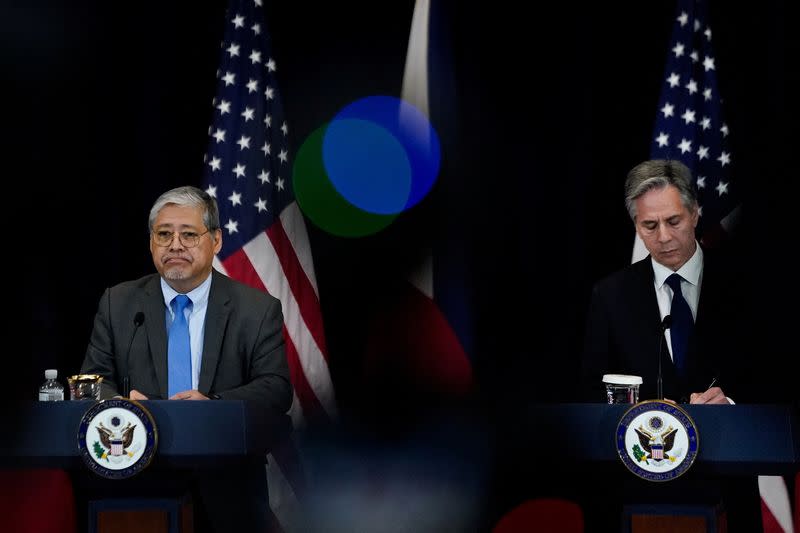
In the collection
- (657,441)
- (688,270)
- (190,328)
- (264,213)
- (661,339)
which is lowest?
(657,441)

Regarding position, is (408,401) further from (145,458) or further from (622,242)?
(145,458)

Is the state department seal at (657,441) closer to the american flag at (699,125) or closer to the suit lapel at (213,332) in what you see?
the suit lapel at (213,332)

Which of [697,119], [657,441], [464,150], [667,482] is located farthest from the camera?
[464,150]

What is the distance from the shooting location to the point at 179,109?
178 inches

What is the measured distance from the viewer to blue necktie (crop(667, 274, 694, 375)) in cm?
292

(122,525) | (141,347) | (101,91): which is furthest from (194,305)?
(101,91)

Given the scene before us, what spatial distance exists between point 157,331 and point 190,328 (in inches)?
5.6

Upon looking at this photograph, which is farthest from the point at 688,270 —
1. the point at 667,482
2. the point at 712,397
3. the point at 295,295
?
the point at 295,295

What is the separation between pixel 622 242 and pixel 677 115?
653 millimetres

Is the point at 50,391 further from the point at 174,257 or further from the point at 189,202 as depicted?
the point at 189,202

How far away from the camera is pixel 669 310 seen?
9.95ft

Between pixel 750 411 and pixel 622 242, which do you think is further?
pixel 622 242

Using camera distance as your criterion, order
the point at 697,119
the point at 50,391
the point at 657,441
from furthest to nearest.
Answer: the point at 697,119
the point at 50,391
the point at 657,441

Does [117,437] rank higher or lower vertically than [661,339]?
lower
